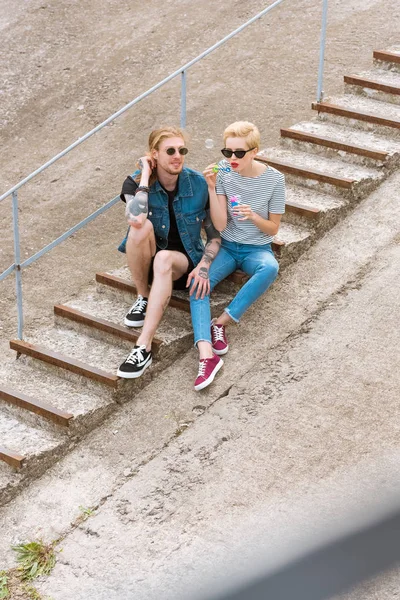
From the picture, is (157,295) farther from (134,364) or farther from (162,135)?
(162,135)

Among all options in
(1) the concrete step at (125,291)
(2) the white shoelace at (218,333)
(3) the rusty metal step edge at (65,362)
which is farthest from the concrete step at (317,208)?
(3) the rusty metal step edge at (65,362)

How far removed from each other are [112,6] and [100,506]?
7393 mm

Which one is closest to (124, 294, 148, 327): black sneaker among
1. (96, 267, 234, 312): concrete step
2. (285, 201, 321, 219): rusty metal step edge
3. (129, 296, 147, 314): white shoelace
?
(129, 296, 147, 314): white shoelace

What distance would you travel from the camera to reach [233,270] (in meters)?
4.77

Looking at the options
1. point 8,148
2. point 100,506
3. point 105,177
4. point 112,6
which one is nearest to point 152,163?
point 100,506

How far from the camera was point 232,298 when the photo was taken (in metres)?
4.99

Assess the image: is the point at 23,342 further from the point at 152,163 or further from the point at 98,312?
the point at 152,163

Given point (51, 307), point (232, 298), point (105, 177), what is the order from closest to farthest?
point (232, 298), point (51, 307), point (105, 177)

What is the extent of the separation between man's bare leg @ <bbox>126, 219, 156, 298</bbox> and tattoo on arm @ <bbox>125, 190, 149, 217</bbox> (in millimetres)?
70

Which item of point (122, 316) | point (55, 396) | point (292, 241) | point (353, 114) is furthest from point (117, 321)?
point (353, 114)

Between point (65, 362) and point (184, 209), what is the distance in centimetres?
103

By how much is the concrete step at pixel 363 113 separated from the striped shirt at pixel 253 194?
1656 millimetres

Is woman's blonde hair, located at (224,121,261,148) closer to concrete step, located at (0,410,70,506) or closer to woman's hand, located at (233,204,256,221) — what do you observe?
woman's hand, located at (233,204,256,221)

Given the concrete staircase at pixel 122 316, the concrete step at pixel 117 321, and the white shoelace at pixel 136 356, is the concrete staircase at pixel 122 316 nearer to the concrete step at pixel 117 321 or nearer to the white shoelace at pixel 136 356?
the concrete step at pixel 117 321
